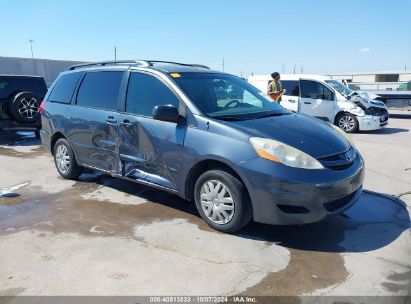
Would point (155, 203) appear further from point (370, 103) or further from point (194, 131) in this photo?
point (370, 103)

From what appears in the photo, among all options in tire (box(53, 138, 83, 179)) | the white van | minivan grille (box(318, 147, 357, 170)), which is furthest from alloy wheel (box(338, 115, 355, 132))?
tire (box(53, 138, 83, 179))

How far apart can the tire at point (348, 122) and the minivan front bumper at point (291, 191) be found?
8782 millimetres

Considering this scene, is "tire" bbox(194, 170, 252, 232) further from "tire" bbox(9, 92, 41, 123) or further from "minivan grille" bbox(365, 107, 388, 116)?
"minivan grille" bbox(365, 107, 388, 116)

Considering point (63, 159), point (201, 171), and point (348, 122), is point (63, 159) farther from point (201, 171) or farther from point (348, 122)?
point (348, 122)

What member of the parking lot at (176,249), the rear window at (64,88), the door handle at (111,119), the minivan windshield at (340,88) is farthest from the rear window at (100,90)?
the minivan windshield at (340,88)

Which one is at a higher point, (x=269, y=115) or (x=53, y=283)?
(x=269, y=115)

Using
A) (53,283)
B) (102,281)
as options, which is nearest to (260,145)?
(102,281)

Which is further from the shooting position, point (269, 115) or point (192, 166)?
point (269, 115)

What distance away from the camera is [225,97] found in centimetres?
493

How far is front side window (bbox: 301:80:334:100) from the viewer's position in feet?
41.3

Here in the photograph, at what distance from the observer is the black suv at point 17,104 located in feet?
32.3

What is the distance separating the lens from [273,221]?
3877 millimetres

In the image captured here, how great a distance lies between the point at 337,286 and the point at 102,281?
76.5 inches

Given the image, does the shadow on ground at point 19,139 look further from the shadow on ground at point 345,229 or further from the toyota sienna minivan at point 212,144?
the shadow on ground at point 345,229
